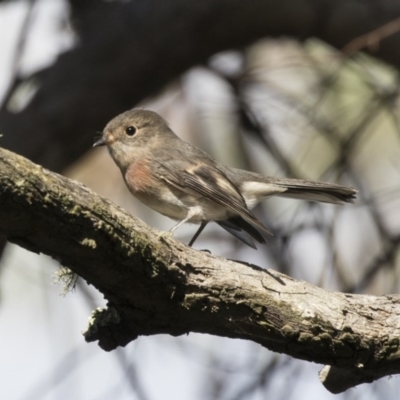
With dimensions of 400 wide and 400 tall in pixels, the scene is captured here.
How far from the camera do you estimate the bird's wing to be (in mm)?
4966

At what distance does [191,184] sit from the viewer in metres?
5.14

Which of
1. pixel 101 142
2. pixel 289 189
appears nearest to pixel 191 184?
pixel 289 189

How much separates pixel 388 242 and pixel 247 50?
8.22 feet

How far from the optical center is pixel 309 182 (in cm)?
525

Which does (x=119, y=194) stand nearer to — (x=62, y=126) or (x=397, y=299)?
(x=62, y=126)

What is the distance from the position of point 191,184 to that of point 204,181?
0.08 metres

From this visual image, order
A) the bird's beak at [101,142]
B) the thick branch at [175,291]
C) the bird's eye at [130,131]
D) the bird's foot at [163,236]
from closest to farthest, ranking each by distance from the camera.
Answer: the thick branch at [175,291] → the bird's foot at [163,236] → the bird's beak at [101,142] → the bird's eye at [130,131]

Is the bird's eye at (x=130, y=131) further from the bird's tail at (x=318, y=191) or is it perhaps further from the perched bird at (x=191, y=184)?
the bird's tail at (x=318, y=191)

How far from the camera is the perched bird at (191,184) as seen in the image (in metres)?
5.09

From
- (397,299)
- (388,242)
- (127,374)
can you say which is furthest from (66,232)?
(388,242)

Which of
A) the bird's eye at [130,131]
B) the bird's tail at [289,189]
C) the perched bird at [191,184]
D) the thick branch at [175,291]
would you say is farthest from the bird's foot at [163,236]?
the bird's eye at [130,131]

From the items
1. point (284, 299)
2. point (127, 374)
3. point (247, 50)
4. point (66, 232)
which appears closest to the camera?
point (66, 232)

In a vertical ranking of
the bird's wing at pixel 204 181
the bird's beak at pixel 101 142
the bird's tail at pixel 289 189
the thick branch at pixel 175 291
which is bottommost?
the thick branch at pixel 175 291

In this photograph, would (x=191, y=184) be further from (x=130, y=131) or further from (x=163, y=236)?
(x=163, y=236)
